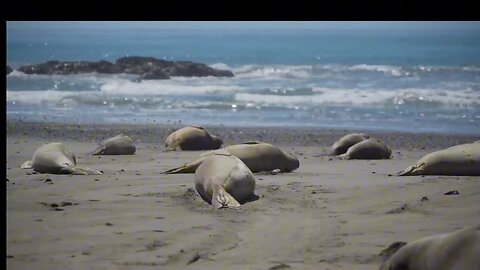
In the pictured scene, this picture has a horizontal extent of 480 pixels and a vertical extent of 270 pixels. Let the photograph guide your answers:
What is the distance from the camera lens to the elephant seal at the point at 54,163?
18.3 feet

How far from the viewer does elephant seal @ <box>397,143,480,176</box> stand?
552 cm

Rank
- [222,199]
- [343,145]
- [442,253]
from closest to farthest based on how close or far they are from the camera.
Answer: [442,253] → [222,199] → [343,145]

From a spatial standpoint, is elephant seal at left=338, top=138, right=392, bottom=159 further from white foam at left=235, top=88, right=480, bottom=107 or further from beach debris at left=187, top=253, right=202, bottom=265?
beach debris at left=187, top=253, right=202, bottom=265

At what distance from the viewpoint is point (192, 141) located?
24.3 feet

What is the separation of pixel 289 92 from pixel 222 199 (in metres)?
7.84

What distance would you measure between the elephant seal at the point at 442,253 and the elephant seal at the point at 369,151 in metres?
3.84

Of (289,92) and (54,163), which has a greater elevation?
(54,163)

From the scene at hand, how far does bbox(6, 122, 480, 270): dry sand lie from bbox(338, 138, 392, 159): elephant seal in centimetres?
25

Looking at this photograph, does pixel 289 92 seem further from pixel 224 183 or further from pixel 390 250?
pixel 390 250

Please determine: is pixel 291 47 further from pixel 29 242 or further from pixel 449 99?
pixel 29 242

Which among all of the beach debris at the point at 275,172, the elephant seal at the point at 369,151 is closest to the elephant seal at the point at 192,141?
the elephant seal at the point at 369,151

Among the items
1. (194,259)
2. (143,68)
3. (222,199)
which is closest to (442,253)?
(194,259)

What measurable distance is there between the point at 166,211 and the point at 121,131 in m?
4.50

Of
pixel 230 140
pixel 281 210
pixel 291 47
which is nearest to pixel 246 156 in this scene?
pixel 281 210
